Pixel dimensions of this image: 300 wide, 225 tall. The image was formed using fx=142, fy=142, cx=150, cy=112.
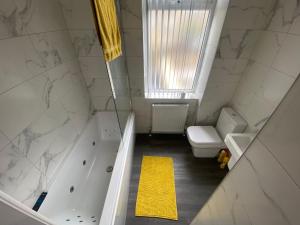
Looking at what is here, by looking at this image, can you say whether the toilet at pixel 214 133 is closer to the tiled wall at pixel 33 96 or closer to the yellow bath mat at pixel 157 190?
the yellow bath mat at pixel 157 190

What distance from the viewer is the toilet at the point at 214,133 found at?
175 cm

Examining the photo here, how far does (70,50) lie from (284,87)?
2136mm

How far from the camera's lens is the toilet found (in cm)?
175

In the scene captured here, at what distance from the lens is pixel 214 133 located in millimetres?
2016

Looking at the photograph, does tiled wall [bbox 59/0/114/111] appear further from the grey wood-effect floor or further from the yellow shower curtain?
the grey wood-effect floor

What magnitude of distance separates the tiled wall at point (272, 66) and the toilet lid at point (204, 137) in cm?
41

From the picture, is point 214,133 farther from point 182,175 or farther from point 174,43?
point 174,43

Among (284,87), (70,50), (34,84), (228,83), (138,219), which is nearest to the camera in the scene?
(34,84)

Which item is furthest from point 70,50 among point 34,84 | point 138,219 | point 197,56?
point 138,219

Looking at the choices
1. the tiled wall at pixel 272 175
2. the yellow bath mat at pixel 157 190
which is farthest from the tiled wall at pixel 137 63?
the tiled wall at pixel 272 175

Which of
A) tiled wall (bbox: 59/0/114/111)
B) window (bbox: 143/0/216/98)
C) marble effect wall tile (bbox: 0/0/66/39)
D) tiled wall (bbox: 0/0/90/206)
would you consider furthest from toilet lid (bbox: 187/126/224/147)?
marble effect wall tile (bbox: 0/0/66/39)

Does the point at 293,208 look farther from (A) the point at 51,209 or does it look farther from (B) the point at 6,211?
(A) the point at 51,209

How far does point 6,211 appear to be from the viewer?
38cm

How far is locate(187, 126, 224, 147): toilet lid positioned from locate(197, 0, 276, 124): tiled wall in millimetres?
229
